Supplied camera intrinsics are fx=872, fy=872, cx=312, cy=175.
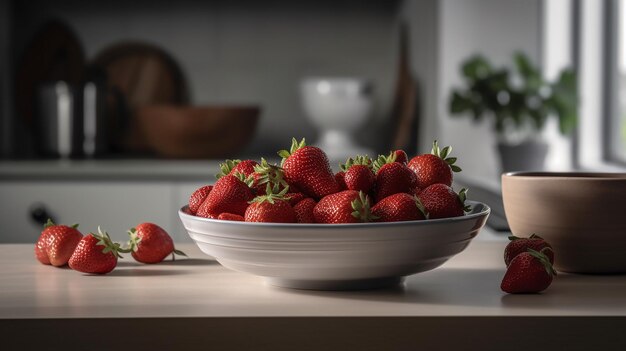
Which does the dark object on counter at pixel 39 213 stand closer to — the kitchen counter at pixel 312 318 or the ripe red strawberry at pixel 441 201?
the kitchen counter at pixel 312 318

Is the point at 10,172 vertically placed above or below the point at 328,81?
below

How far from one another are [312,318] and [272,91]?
8.19 ft

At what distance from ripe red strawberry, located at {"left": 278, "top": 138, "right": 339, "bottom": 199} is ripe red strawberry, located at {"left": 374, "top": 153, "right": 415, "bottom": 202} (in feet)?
0.14

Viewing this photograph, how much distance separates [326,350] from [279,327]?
0.04m

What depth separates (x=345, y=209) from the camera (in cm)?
76

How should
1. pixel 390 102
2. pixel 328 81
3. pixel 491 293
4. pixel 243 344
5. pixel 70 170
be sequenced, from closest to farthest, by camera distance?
pixel 243 344 < pixel 491 293 < pixel 70 170 < pixel 328 81 < pixel 390 102

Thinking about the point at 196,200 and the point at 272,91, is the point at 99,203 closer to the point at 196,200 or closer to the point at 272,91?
the point at 272,91

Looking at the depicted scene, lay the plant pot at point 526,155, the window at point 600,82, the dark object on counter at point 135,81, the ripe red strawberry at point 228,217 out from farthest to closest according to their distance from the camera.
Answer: the dark object on counter at point 135,81 < the window at point 600,82 < the plant pot at point 526,155 < the ripe red strawberry at point 228,217

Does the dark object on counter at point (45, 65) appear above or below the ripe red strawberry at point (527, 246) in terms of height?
above

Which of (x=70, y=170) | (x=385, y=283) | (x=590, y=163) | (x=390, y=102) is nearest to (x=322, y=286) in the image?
(x=385, y=283)

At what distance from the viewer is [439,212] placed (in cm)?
79

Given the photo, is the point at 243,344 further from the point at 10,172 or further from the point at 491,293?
the point at 10,172

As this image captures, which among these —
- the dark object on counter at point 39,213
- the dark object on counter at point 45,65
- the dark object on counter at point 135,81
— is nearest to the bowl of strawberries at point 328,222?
the dark object on counter at point 39,213

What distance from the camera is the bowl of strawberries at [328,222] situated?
74 cm
